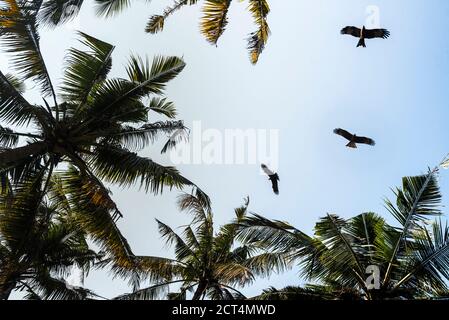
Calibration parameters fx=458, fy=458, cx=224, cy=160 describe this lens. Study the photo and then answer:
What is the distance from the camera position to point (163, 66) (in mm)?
10227

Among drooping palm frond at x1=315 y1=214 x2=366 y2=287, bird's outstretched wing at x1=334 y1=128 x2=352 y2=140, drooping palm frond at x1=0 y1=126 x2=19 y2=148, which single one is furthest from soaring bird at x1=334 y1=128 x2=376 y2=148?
drooping palm frond at x1=0 y1=126 x2=19 y2=148

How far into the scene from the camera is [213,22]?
28.8ft

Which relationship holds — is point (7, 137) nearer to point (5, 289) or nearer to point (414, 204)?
point (5, 289)

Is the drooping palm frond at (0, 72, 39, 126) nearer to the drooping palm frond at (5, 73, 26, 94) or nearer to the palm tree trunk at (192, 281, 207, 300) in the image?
the drooping palm frond at (5, 73, 26, 94)

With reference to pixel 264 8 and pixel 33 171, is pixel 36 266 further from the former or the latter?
pixel 264 8

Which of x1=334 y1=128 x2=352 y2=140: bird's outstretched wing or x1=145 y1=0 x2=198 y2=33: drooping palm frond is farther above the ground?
x1=145 y1=0 x2=198 y2=33: drooping palm frond

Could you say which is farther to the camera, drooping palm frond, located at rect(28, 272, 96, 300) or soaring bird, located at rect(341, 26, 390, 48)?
drooping palm frond, located at rect(28, 272, 96, 300)

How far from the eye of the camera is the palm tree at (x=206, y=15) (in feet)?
28.1

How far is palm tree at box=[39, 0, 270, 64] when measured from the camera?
8.55 metres

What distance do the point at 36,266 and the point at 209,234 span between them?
174 inches

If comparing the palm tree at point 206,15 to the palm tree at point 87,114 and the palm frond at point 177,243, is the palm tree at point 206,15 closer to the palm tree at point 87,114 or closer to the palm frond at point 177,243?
the palm tree at point 87,114

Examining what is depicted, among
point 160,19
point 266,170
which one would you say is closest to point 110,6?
point 160,19
